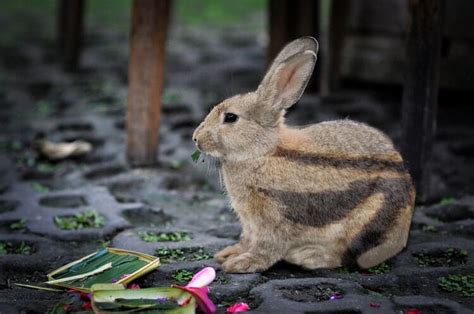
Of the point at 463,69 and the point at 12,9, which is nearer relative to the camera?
the point at 463,69

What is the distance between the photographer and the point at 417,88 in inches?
167

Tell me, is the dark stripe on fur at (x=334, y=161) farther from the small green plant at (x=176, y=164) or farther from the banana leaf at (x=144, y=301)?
the small green plant at (x=176, y=164)

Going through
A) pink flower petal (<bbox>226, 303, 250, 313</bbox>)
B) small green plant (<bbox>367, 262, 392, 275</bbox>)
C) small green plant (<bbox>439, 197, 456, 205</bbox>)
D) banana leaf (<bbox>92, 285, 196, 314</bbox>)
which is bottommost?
small green plant (<bbox>367, 262, 392, 275</bbox>)

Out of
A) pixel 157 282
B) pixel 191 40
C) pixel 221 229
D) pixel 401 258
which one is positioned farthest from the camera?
pixel 191 40

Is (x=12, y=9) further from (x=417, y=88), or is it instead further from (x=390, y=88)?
(x=417, y=88)

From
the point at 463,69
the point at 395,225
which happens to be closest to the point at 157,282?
the point at 395,225

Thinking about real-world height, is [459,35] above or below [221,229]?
above

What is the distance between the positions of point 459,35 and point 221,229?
2483 millimetres

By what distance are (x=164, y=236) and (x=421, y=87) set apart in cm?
150

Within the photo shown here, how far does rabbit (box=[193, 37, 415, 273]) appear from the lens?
3.43 metres

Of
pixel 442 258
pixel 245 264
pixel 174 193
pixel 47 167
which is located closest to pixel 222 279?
pixel 245 264

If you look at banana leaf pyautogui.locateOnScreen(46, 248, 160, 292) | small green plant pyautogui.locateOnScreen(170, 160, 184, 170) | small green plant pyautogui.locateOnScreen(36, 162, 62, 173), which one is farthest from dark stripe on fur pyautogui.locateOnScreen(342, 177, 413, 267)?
small green plant pyautogui.locateOnScreen(36, 162, 62, 173)

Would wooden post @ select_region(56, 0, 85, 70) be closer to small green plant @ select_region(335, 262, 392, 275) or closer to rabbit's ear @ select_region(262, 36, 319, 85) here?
rabbit's ear @ select_region(262, 36, 319, 85)

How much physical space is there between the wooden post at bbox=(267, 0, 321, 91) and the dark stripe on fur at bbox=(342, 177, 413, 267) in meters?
2.55
